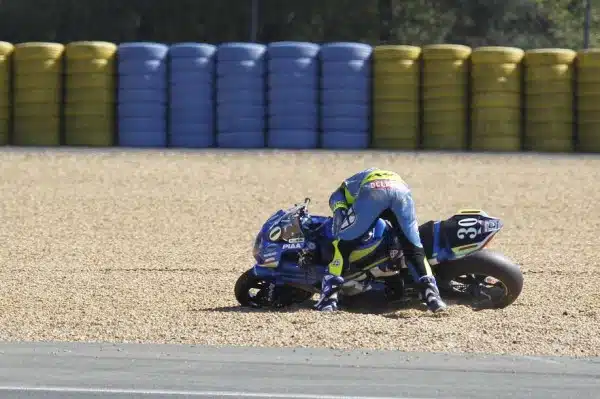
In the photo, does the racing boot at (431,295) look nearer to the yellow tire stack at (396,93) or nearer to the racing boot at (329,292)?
the racing boot at (329,292)

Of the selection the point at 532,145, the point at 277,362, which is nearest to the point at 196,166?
the point at 532,145

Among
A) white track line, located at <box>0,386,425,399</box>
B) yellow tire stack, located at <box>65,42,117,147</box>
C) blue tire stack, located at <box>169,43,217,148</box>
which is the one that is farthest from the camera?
yellow tire stack, located at <box>65,42,117,147</box>

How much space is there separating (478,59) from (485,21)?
30.1 ft

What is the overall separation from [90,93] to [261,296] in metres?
14.1

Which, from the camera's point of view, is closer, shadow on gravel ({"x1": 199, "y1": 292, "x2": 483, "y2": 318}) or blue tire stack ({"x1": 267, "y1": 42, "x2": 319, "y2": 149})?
shadow on gravel ({"x1": 199, "y1": 292, "x2": 483, "y2": 318})

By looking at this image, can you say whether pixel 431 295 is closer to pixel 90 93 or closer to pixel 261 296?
pixel 261 296

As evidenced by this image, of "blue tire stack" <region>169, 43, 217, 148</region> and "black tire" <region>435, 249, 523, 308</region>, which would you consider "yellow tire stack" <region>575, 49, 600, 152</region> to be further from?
"black tire" <region>435, 249, 523, 308</region>

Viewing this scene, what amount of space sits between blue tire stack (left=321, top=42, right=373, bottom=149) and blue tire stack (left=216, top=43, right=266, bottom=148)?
1099 mm

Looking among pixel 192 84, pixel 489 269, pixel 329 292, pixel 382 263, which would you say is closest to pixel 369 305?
pixel 382 263

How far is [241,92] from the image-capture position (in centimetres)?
2284

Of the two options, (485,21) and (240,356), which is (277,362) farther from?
(485,21)

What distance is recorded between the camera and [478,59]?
74.6 ft

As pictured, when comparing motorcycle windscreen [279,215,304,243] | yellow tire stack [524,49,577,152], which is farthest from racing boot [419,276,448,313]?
yellow tire stack [524,49,577,152]

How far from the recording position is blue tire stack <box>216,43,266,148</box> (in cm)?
2283
